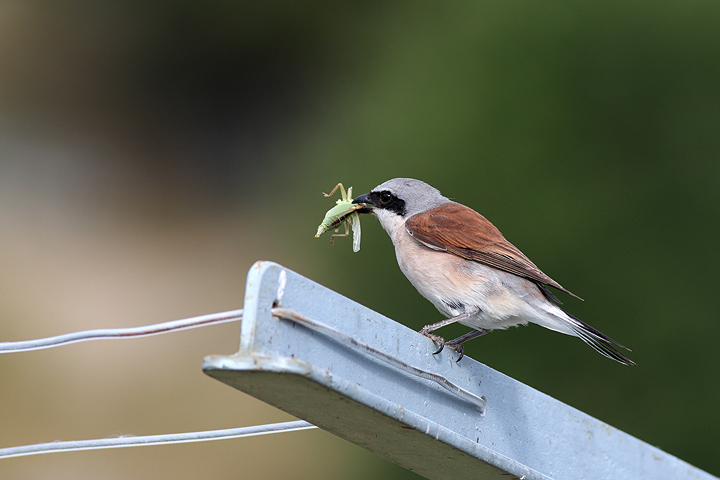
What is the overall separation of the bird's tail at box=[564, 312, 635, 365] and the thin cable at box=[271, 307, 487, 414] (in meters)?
1.04

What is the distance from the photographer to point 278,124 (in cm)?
1009

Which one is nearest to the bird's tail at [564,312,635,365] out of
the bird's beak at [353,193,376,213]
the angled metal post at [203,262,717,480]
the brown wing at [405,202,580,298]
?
the brown wing at [405,202,580,298]

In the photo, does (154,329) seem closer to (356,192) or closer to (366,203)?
(366,203)

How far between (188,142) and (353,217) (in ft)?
28.4

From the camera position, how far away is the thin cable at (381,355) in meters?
1.31

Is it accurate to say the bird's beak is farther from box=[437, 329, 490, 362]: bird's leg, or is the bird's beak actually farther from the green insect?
box=[437, 329, 490, 362]: bird's leg

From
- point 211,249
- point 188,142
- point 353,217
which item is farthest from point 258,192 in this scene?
point 353,217

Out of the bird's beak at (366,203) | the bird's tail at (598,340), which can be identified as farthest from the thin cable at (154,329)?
the bird's beak at (366,203)

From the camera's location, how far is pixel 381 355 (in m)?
1.44

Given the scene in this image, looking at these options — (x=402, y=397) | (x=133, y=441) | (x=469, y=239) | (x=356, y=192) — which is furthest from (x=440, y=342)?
(x=356, y=192)

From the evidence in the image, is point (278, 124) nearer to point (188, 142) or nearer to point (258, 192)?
point (258, 192)

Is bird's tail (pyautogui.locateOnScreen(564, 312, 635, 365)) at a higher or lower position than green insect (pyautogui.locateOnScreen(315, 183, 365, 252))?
lower

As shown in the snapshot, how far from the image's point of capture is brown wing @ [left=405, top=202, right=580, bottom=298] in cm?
298

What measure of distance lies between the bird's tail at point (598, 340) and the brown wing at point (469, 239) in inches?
6.2
